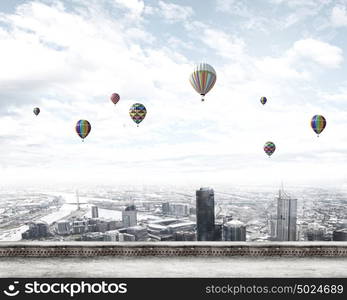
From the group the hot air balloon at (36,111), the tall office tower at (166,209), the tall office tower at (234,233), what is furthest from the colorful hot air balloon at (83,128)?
the tall office tower at (166,209)

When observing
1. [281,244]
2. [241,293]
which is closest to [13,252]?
[241,293]

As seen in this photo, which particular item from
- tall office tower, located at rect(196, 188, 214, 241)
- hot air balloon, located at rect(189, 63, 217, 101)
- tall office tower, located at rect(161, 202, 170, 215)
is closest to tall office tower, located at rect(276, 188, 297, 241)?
tall office tower, located at rect(196, 188, 214, 241)

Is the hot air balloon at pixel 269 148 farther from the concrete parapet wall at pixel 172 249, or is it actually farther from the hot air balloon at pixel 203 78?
the concrete parapet wall at pixel 172 249

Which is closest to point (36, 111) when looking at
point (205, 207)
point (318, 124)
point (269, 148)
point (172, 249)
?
point (205, 207)

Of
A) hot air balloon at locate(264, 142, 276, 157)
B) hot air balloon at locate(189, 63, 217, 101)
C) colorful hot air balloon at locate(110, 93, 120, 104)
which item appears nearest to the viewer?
hot air balloon at locate(189, 63, 217, 101)

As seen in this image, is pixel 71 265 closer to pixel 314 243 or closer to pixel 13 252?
pixel 13 252

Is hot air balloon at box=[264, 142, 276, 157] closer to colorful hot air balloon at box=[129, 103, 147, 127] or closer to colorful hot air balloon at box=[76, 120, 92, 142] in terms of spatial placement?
colorful hot air balloon at box=[129, 103, 147, 127]

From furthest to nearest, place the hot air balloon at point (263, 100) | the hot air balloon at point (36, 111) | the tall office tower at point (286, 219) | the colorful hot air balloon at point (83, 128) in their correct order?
the tall office tower at point (286, 219) < the hot air balloon at point (263, 100) < the hot air balloon at point (36, 111) < the colorful hot air balloon at point (83, 128)
